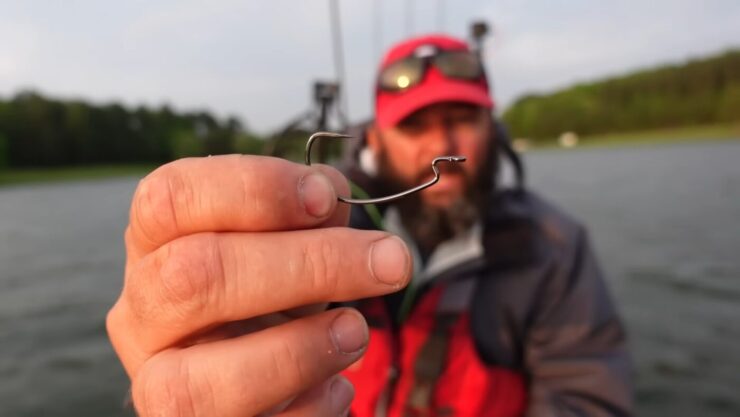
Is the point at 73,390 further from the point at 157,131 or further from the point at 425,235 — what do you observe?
the point at 157,131

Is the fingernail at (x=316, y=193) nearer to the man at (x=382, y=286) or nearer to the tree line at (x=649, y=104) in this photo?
the man at (x=382, y=286)

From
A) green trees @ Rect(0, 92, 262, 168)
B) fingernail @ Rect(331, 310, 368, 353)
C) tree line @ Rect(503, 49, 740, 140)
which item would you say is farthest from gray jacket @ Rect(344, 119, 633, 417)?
tree line @ Rect(503, 49, 740, 140)

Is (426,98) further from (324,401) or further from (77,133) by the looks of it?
(77,133)

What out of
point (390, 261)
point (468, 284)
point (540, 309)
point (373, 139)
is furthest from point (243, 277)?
point (373, 139)

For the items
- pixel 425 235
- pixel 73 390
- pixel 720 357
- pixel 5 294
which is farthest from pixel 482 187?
pixel 5 294

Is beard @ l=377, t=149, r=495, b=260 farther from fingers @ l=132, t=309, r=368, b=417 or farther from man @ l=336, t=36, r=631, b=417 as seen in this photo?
fingers @ l=132, t=309, r=368, b=417
